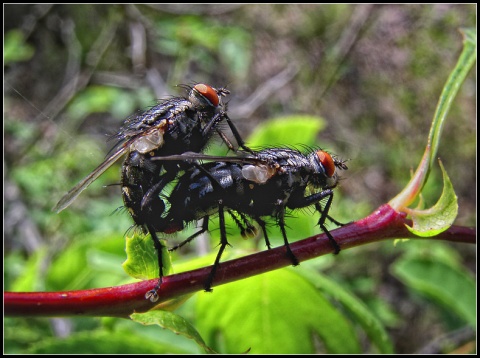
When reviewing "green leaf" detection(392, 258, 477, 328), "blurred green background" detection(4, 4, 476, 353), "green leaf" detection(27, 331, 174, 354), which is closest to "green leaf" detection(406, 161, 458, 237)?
"green leaf" detection(27, 331, 174, 354)

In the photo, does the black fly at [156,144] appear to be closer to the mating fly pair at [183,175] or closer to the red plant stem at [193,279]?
the mating fly pair at [183,175]

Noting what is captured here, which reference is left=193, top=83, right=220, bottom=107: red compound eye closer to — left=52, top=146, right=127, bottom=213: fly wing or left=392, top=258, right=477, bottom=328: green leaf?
left=52, top=146, right=127, bottom=213: fly wing

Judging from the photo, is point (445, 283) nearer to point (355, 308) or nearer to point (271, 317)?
point (355, 308)

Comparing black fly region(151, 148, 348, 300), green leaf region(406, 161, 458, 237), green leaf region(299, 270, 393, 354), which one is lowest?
green leaf region(299, 270, 393, 354)

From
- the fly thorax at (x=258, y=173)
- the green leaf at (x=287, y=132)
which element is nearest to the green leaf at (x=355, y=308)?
the fly thorax at (x=258, y=173)

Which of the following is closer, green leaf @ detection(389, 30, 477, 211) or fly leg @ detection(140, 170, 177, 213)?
green leaf @ detection(389, 30, 477, 211)

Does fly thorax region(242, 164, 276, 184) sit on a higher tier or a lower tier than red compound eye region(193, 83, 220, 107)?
lower

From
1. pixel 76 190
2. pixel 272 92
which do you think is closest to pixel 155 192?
pixel 76 190
